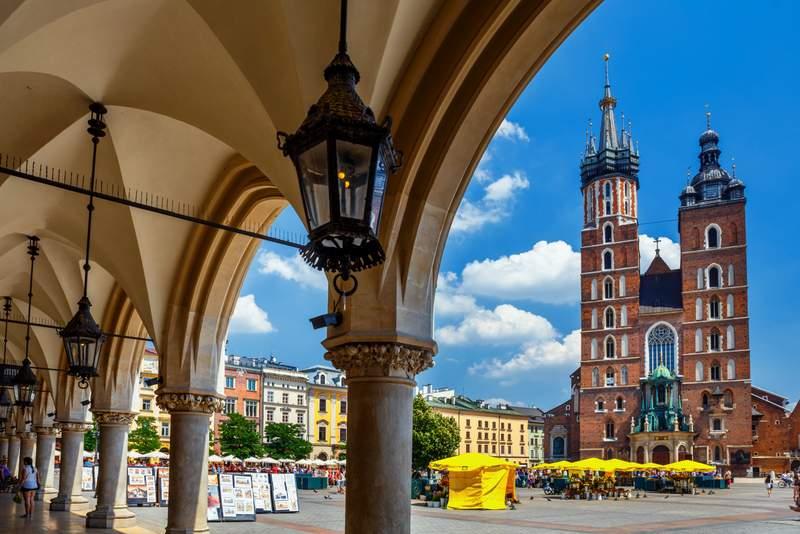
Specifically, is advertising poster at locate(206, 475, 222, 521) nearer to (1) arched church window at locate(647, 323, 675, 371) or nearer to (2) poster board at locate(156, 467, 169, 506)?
(2) poster board at locate(156, 467, 169, 506)

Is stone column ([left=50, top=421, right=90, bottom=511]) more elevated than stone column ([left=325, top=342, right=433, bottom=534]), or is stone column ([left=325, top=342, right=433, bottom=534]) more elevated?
stone column ([left=325, top=342, right=433, bottom=534])

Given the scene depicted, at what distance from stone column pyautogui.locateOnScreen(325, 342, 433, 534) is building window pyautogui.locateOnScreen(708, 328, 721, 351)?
214ft

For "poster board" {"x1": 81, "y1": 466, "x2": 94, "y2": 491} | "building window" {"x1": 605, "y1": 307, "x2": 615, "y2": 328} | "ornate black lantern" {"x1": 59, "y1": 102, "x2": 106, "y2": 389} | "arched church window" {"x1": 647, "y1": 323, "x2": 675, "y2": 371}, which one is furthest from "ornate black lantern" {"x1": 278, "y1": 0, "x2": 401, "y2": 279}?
"building window" {"x1": 605, "y1": 307, "x2": 615, "y2": 328}

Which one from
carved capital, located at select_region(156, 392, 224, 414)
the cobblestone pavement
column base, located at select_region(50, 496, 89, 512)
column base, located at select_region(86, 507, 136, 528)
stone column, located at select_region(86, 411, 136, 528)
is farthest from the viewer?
column base, located at select_region(50, 496, 89, 512)

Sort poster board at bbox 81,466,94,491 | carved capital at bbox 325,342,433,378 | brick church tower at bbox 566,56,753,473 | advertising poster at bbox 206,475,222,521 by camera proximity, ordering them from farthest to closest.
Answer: brick church tower at bbox 566,56,753,473 < poster board at bbox 81,466,94,491 < advertising poster at bbox 206,475,222,521 < carved capital at bbox 325,342,433,378

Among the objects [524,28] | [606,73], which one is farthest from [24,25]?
[606,73]

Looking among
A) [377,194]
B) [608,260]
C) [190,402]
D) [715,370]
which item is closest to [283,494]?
[190,402]

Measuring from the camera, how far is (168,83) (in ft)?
30.7

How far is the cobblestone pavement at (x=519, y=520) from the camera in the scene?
17.2 m

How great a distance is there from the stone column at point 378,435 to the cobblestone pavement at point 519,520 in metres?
9.81

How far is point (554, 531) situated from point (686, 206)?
2234 inches

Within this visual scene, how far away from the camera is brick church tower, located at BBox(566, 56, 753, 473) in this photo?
64438mm

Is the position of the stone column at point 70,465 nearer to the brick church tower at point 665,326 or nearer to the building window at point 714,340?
the brick church tower at point 665,326

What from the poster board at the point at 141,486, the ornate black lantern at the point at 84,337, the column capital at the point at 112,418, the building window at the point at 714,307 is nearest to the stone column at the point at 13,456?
the poster board at the point at 141,486
